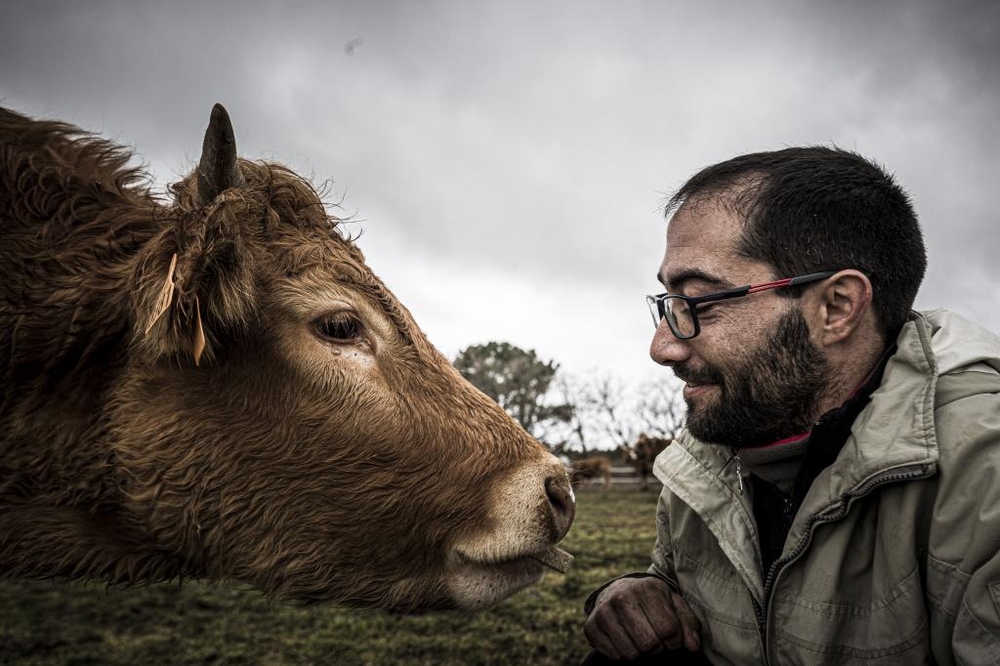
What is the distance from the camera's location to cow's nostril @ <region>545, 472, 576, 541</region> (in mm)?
2398

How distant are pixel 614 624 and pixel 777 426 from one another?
1.04 meters

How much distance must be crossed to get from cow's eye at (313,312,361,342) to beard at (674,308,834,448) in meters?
1.43

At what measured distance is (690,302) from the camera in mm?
2463

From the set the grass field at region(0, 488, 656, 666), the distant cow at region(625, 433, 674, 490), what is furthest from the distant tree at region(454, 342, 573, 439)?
the grass field at region(0, 488, 656, 666)

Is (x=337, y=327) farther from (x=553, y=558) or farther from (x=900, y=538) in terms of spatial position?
(x=900, y=538)

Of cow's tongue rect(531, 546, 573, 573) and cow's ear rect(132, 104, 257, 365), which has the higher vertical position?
cow's ear rect(132, 104, 257, 365)

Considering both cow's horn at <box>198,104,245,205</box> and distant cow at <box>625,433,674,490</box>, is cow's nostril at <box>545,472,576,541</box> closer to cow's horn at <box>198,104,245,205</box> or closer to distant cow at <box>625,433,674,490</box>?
cow's horn at <box>198,104,245,205</box>

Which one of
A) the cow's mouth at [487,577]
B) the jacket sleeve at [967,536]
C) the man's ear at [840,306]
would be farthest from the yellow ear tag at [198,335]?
the jacket sleeve at [967,536]

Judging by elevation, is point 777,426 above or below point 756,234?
below

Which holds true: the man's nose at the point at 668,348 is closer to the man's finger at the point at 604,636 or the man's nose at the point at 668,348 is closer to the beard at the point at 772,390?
the beard at the point at 772,390

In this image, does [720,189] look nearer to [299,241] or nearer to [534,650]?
[299,241]

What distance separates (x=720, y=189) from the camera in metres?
2.62

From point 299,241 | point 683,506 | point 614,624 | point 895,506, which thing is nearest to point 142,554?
point 299,241

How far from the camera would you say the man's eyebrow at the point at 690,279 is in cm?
246
